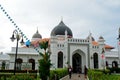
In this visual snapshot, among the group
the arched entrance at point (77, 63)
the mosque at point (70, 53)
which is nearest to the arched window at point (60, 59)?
the mosque at point (70, 53)

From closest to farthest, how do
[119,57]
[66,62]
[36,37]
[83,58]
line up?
[66,62] → [83,58] → [119,57] → [36,37]

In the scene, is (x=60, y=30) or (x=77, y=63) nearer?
(x=77, y=63)

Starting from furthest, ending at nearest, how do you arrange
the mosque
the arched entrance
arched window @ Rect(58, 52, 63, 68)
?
the arched entrance, arched window @ Rect(58, 52, 63, 68), the mosque

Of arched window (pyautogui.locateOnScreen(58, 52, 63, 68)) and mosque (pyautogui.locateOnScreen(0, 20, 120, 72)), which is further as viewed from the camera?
arched window (pyautogui.locateOnScreen(58, 52, 63, 68))

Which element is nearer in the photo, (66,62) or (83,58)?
(66,62)

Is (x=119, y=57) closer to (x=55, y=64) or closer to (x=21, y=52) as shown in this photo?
(x=55, y=64)

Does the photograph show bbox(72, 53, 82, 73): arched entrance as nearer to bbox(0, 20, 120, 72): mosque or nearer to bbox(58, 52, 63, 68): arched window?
bbox(0, 20, 120, 72): mosque

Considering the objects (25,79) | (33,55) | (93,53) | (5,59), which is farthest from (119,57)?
(25,79)

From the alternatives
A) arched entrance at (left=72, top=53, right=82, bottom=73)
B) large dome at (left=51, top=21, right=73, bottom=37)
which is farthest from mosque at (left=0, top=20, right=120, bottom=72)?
large dome at (left=51, top=21, right=73, bottom=37)

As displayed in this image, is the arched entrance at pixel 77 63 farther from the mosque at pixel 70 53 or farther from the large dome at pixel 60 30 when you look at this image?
the large dome at pixel 60 30

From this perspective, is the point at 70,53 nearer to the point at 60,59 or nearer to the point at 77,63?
the point at 60,59

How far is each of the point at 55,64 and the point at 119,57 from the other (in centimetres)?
1209

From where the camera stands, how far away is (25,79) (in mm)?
10320

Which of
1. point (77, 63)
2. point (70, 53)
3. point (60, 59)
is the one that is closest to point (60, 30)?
point (60, 59)
